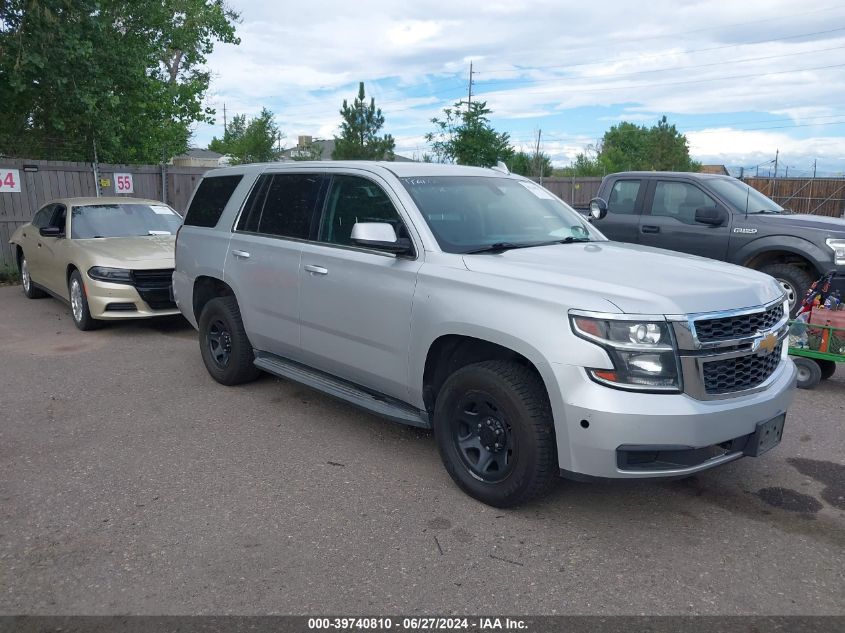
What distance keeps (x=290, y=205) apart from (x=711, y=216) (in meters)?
5.59

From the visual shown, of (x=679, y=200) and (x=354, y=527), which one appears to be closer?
(x=354, y=527)

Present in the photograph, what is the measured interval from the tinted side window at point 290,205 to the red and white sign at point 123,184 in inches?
433

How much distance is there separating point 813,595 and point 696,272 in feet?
5.56

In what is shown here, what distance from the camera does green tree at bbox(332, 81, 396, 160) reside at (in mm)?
46469

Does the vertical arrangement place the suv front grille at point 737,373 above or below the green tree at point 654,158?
below

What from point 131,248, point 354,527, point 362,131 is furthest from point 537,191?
point 362,131

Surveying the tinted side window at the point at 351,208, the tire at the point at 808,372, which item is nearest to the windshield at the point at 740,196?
the tire at the point at 808,372

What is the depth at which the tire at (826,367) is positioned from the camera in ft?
21.0

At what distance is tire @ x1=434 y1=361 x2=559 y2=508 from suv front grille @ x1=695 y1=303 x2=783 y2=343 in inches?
32.8

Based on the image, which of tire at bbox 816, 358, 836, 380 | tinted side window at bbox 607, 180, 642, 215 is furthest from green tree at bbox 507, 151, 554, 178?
tire at bbox 816, 358, 836, 380

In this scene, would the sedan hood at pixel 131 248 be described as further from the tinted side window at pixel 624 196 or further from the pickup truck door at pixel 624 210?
the tinted side window at pixel 624 196

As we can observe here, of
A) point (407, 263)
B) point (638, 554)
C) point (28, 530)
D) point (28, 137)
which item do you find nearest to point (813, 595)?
point (638, 554)

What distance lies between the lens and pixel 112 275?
27.1ft

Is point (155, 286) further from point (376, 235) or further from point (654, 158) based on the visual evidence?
point (654, 158)
